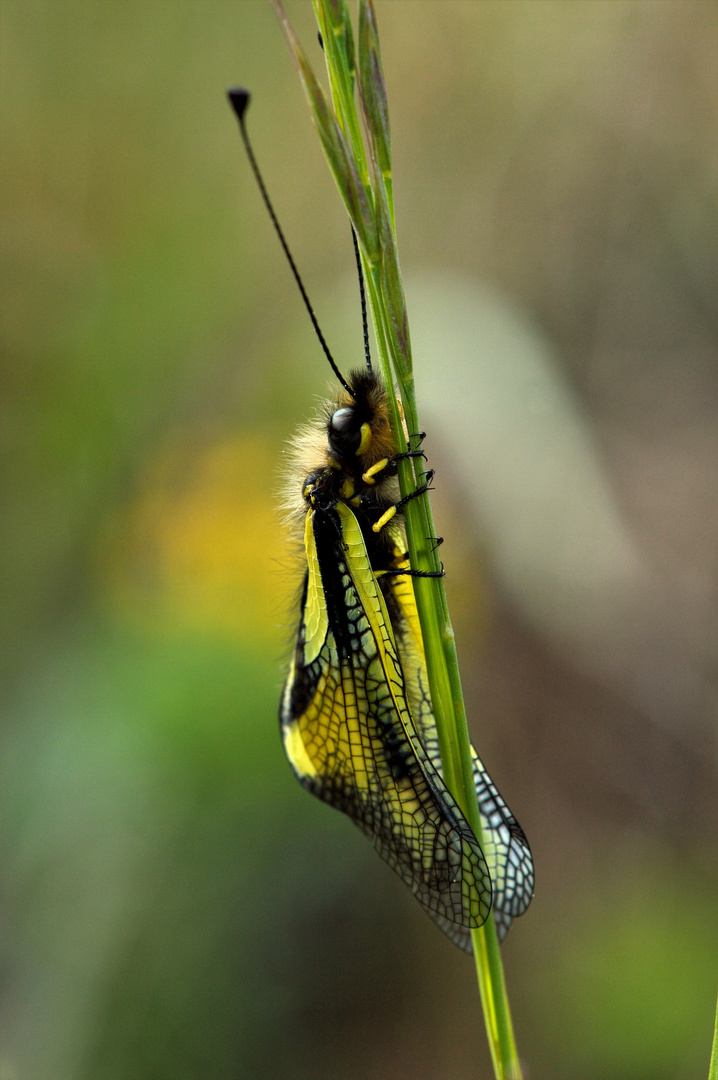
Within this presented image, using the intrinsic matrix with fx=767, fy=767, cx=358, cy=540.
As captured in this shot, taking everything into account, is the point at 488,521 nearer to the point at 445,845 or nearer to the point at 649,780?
the point at 649,780

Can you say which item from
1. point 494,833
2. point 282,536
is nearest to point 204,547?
point 282,536

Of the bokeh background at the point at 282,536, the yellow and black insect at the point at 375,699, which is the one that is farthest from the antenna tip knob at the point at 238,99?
the bokeh background at the point at 282,536

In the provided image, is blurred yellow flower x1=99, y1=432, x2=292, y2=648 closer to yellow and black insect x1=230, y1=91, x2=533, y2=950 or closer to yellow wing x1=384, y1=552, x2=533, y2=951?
yellow and black insect x1=230, y1=91, x2=533, y2=950

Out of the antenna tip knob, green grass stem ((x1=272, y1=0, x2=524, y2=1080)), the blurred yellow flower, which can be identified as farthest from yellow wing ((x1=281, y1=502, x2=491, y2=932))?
the blurred yellow flower

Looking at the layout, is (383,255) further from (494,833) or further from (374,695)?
(494,833)

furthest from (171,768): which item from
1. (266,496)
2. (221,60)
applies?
(221,60)

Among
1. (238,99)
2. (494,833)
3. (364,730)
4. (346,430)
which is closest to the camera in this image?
(238,99)
